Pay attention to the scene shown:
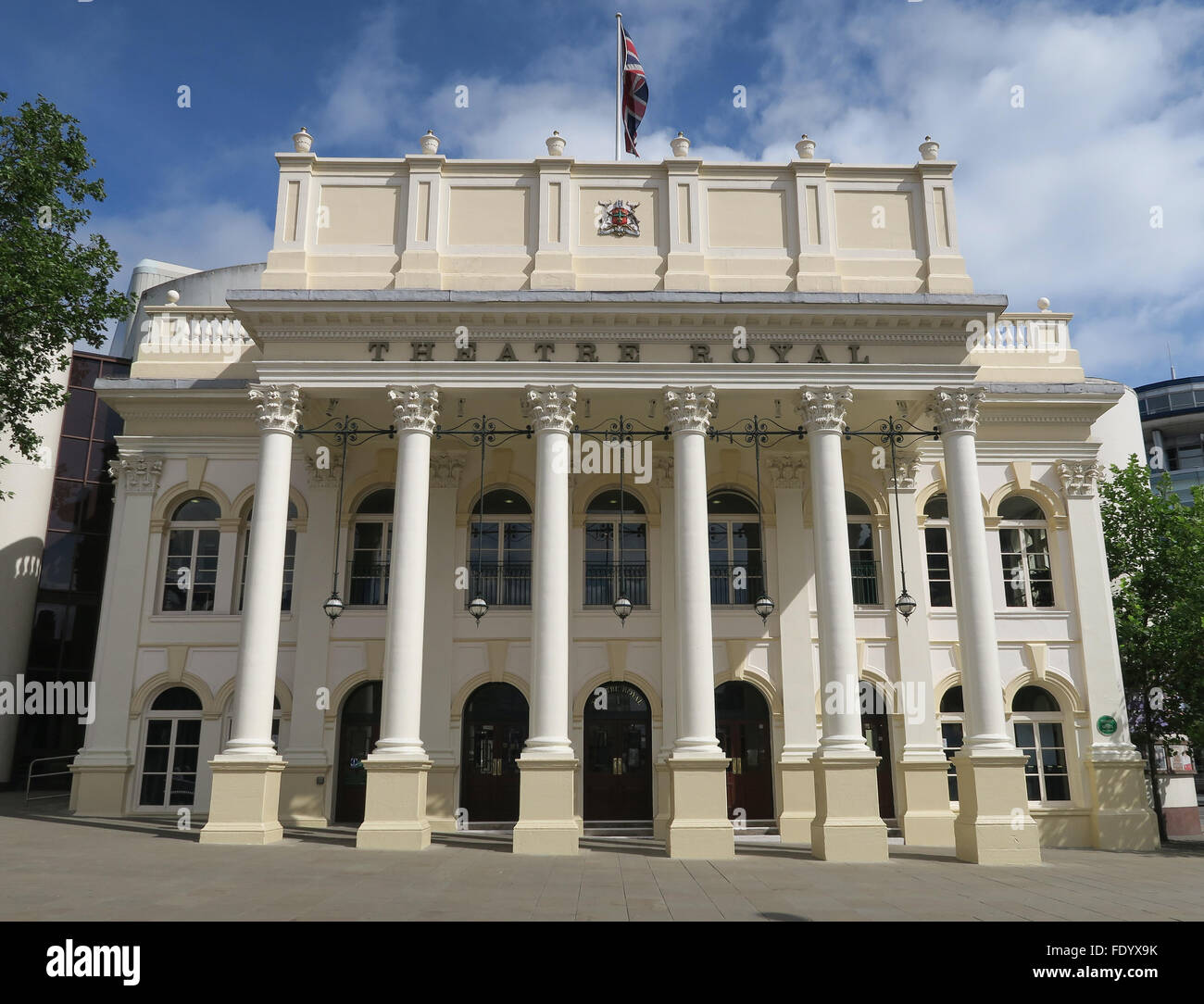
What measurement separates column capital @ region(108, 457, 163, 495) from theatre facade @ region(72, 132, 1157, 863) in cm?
12

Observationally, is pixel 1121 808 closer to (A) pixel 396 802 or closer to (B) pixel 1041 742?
(B) pixel 1041 742

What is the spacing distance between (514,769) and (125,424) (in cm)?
1155

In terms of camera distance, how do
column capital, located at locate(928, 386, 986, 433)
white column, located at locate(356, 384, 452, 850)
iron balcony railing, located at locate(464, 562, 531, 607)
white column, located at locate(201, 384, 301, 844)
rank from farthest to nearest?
iron balcony railing, located at locate(464, 562, 531, 607)
column capital, located at locate(928, 386, 986, 433)
white column, located at locate(201, 384, 301, 844)
white column, located at locate(356, 384, 452, 850)

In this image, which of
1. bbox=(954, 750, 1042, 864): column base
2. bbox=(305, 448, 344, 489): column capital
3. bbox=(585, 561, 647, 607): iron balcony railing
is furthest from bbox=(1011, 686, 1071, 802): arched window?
bbox=(305, 448, 344, 489): column capital

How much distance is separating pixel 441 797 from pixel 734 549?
26.5 feet

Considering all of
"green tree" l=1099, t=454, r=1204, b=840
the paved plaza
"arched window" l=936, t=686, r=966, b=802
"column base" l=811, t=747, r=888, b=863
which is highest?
"green tree" l=1099, t=454, r=1204, b=840

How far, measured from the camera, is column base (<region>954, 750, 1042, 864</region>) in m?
15.4

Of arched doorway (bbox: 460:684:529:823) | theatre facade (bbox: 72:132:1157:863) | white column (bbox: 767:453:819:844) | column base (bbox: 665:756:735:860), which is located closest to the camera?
column base (bbox: 665:756:735:860)

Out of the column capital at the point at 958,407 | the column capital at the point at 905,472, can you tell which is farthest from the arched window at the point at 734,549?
the column capital at the point at 958,407

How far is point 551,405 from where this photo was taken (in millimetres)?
17344

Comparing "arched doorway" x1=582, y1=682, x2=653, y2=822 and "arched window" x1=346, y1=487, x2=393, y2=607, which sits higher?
"arched window" x1=346, y1=487, x2=393, y2=607

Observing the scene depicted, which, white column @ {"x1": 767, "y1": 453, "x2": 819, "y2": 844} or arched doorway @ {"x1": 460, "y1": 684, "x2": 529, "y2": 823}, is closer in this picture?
white column @ {"x1": 767, "y1": 453, "x2": 819, "y2": 844}

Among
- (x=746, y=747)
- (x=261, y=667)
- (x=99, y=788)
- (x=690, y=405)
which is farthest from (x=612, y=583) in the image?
(x=99, y=788)

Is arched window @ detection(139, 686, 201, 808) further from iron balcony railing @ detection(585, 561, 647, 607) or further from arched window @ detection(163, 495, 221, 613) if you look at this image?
iron balcony railing @ detection(585, 561, 647, 607)
